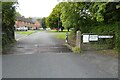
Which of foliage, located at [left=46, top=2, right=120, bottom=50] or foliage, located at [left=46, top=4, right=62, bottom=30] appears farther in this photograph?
foliage, located at [left=46, top=4, right=62, bottom=30]

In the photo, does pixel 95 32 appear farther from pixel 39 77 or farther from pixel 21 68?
pixel 39 77

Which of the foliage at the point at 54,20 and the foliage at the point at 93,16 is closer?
Result: the foliage at the point at 93,16

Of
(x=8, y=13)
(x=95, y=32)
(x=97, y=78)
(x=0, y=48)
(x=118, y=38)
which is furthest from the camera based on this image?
(x=8, y=13)

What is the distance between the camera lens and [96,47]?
54.6 ft

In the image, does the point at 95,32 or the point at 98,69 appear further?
the point at 95,32

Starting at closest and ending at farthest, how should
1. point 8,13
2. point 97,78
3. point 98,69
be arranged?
point 97,78
point 98,69
point 8,13

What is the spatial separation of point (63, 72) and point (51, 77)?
998mm

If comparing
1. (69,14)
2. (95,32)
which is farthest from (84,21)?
(95,32)

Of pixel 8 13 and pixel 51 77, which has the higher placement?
pixel 8 13

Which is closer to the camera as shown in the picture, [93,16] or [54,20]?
[93,16]

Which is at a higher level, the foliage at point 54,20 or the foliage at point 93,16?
the foliage at point 54,20

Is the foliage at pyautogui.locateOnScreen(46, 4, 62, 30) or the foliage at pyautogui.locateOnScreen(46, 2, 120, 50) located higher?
the foliage at pyautogui.locateOnScreen(46, 4, 62, 30)

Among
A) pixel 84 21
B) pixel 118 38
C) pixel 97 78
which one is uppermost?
pixel 84 21

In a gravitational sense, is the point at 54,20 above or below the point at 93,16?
above
